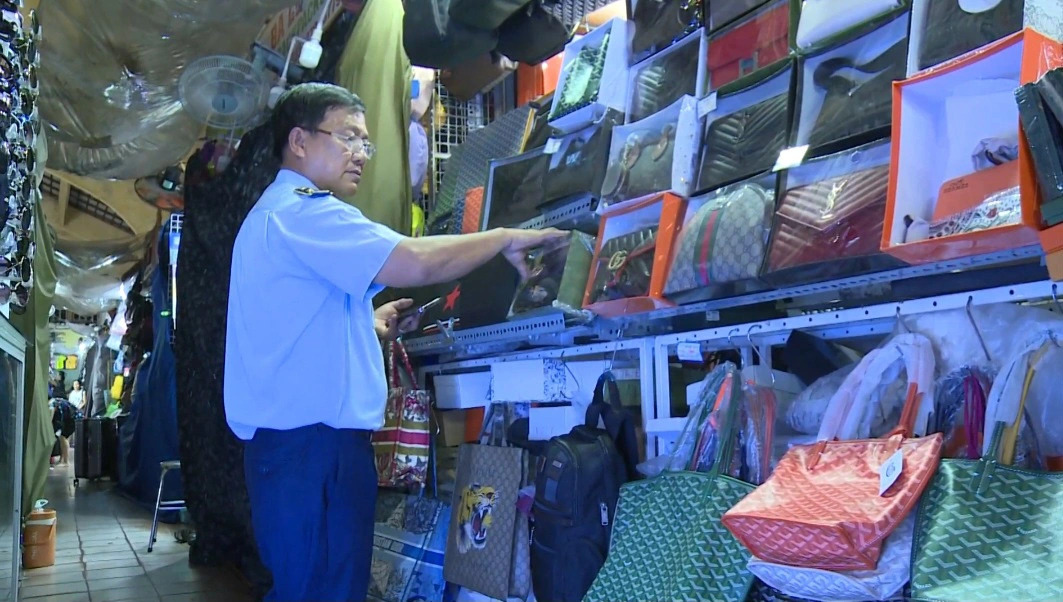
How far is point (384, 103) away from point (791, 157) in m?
2.10

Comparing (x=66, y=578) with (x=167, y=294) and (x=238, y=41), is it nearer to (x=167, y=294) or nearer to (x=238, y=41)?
(x=167, y=294)

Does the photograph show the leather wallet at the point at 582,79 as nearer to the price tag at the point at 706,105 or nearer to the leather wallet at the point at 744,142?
the price tag at the point at 706,105

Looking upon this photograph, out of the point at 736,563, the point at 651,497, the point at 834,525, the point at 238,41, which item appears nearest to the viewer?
the point at 834,525

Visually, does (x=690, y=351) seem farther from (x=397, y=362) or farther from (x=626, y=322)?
(x=397, y=362)

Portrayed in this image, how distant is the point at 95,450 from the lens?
8.70m

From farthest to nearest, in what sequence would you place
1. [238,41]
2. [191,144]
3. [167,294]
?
[167,294] → [191,144] → [238,41]

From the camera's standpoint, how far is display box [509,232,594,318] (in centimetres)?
224

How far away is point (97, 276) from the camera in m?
8.95

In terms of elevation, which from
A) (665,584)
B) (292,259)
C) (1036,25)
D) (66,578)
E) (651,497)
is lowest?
(66,578)

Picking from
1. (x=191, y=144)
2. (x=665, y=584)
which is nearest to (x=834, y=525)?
(x=665, y=584)

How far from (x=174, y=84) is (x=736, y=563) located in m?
4.04

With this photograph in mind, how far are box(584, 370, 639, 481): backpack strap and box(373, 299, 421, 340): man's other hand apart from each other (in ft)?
2.81

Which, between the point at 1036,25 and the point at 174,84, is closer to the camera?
the point at 1036,25

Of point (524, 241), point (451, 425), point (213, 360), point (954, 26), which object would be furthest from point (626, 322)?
point (213, 360)
